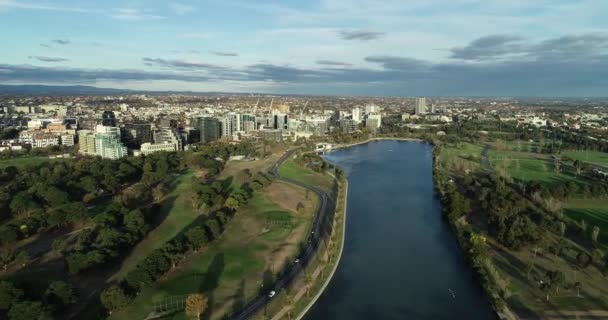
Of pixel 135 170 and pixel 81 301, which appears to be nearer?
pixel 81 301

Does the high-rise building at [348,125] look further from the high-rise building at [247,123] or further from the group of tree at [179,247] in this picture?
the group of tree at [179,247]

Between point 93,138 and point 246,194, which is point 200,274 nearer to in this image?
point 246,194

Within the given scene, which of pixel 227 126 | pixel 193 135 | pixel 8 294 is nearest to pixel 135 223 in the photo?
pixel 8 294

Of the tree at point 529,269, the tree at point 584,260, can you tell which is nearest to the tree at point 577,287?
the tree at point 529,269

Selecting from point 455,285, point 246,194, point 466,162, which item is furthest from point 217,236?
point 466,162

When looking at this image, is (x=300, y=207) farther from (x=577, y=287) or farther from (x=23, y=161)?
(x=23, y=161)

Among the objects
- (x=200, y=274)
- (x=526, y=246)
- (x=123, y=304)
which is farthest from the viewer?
(x=526, y=246)

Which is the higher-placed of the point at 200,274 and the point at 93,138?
the point at 93,138
